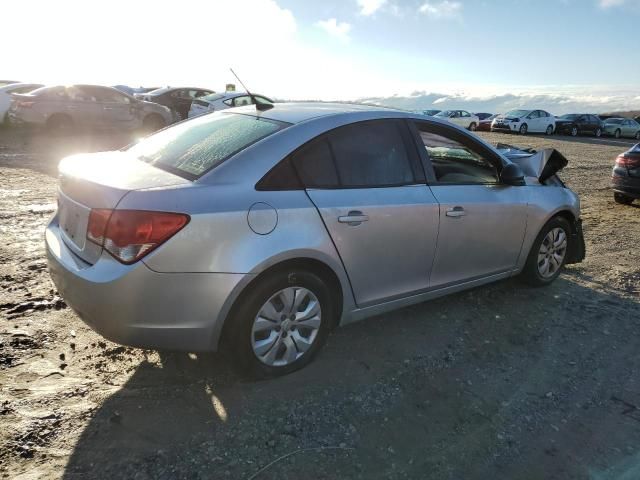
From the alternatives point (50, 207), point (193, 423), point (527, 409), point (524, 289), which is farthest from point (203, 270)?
point (50, 207)

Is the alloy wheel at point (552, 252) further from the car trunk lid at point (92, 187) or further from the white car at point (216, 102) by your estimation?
the white car at point (216, 102)

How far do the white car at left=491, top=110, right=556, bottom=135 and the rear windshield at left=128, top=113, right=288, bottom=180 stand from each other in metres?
29.0

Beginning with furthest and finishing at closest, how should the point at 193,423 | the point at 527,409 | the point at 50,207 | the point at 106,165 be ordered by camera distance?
1. the point at 50,207
2. the point at 106,165
3. the point at 527,409
4. the point at 193,423

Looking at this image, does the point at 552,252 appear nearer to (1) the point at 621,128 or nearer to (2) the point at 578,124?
(2) the point at 578,124

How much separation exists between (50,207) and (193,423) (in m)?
5.18

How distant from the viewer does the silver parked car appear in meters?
2.61

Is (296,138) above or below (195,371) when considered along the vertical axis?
above

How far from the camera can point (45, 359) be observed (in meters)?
3.20

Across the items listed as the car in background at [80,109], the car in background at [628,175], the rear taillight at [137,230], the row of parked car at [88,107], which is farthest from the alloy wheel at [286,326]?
the car in background at [80,109]

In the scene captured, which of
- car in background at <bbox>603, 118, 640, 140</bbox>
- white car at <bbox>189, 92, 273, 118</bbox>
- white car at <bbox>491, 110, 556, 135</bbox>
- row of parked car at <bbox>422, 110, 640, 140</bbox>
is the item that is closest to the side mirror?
white car at <bbox>189, 92, 273, 118</bbox>

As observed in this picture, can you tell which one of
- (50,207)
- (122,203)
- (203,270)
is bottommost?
(50,207)

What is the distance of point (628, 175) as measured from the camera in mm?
8539

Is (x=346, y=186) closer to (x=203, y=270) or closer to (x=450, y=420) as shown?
(x=203, y=270)

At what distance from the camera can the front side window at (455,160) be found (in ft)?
12.5
